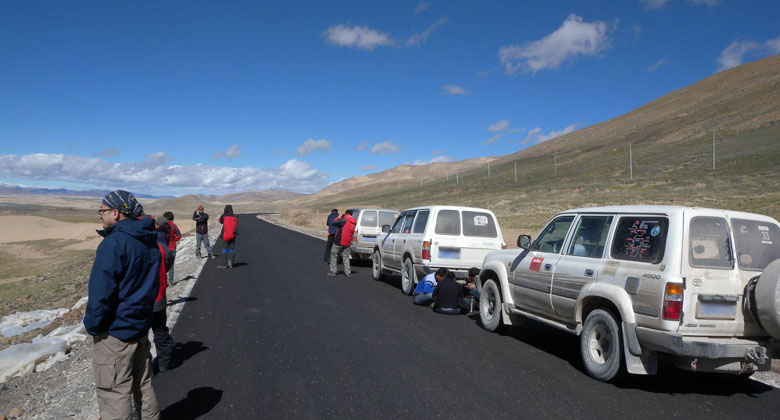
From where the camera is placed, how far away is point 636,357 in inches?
207

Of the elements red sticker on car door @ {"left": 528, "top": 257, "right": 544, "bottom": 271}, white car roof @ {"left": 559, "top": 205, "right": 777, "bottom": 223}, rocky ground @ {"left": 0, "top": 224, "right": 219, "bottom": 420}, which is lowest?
rocky ground @ {"left": 0, "top": 224, "right": 219, "bottom": 420}

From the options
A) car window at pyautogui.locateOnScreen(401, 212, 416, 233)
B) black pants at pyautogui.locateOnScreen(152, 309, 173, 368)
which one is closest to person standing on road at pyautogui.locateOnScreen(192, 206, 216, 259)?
car window at pyautogui.locateOnScreen(401, 212, 416, 233)

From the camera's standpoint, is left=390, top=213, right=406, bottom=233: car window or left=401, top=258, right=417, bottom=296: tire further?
left=390, top=213, right=406, bottom=233: car window

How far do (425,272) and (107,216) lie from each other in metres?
7.68

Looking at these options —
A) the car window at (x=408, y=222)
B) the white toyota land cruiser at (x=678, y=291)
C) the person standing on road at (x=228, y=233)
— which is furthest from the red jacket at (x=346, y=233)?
the white toyota land cruiser at (x=678, y=291)

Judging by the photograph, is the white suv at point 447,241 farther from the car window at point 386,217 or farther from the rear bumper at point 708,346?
the rear bumper at point 708,346

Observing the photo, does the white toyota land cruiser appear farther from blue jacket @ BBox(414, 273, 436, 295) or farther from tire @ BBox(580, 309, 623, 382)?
blue jacket @ BBox(414, 273, 436, 295)

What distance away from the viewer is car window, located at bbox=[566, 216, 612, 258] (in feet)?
20.1

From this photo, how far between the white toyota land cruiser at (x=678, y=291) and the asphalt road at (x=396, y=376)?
0.47m

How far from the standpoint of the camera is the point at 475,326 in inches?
336

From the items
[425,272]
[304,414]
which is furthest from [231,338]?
[425,272]

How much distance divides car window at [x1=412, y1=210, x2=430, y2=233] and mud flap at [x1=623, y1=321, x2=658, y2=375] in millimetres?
6171

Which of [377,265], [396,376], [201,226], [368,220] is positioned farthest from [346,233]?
[396,376]

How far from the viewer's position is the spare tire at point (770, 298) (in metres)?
4.69
